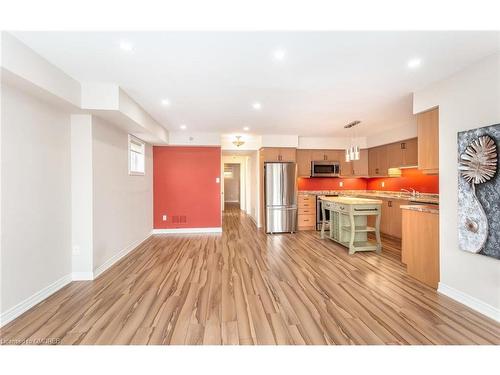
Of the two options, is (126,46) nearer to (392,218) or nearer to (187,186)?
(187,186)

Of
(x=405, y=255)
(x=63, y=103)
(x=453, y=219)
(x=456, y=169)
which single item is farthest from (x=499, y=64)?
(x=63, y=103)

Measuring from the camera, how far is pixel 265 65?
2.32 m

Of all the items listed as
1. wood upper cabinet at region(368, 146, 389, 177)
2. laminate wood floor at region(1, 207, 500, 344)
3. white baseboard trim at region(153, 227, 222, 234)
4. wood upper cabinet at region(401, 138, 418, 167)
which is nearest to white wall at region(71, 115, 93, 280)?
laminate wood floor at region(1, 207, 500, 344)

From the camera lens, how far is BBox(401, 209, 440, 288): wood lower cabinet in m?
2.69

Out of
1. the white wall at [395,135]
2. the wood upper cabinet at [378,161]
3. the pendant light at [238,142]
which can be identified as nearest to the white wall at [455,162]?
the white wall at [395,135]

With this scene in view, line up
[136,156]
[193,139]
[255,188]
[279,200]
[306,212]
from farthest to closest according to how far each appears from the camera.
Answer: [255,188]
[306,212]
[279,200]
[193,139]
[136,156]

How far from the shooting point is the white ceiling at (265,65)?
Answer: 1.89 meters

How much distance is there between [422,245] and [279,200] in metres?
3.26

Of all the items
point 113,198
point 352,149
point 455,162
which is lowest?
point 113,198

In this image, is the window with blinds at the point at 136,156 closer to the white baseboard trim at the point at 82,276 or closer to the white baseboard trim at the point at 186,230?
the white baseboard trim at the point at 186,230

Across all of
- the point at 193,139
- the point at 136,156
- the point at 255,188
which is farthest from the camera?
the point at 255,188

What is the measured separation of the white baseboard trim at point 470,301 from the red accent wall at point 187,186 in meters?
4.53

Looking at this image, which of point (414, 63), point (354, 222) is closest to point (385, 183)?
point (354, 222)
